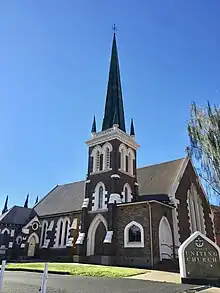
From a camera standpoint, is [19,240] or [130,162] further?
[19,240]

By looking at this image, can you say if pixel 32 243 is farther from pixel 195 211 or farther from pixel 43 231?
pixel 195 211

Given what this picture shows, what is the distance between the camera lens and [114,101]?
107 ft

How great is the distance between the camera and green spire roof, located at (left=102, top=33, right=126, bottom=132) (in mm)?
31350

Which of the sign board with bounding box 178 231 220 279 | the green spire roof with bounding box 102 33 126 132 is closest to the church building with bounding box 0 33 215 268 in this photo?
the green spire roof with bounding box 102 33 126 132

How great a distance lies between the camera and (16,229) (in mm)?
32750

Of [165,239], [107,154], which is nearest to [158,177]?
[107,154]

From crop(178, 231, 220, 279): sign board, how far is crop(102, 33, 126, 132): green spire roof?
19.5 m

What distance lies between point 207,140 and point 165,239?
31.1ft

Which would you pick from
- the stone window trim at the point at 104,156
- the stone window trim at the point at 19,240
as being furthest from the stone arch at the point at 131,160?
the stone window trim at the point at 19,240

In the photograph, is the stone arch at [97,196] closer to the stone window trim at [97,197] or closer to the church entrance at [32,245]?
the stone window trim at [97,197]

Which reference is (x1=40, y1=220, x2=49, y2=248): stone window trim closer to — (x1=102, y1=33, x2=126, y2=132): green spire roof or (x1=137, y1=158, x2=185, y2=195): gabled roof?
(x1=137, y1=158, x2=185, y2=195): gabled roof

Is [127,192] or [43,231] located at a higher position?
[127,192]

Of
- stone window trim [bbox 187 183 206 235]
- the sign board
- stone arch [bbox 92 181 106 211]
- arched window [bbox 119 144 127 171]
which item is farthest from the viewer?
arched window [bbox 119 144 127 171]

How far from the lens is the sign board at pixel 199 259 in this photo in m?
11.6
